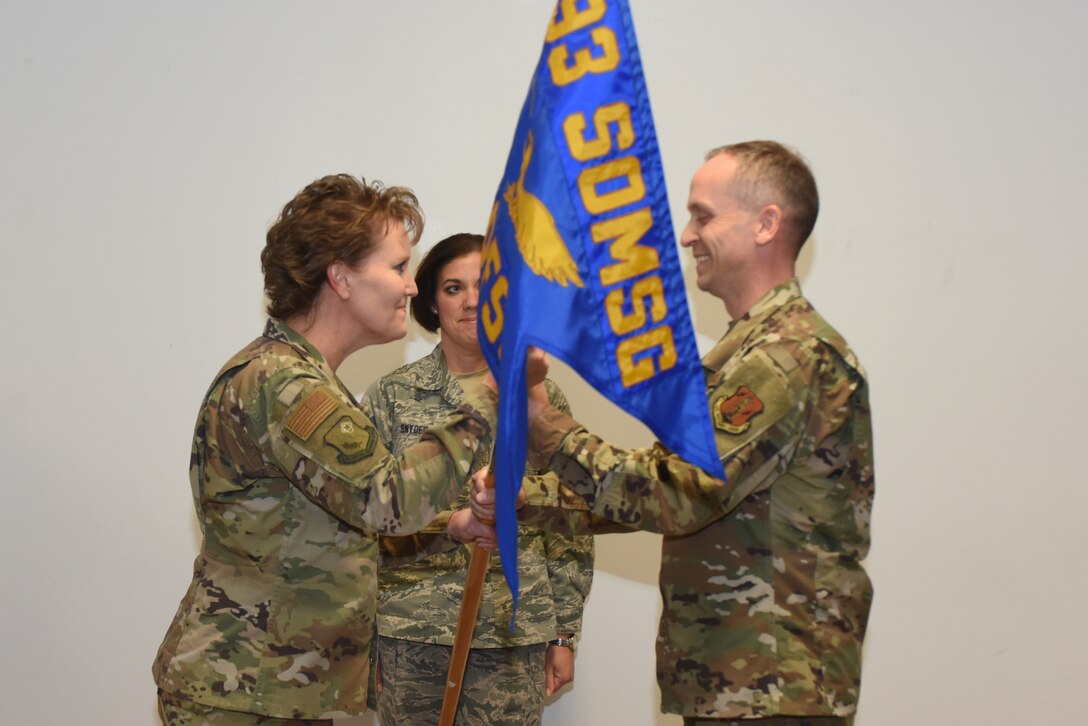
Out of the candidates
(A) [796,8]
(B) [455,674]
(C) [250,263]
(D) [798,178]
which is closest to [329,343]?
(B) [455,674]

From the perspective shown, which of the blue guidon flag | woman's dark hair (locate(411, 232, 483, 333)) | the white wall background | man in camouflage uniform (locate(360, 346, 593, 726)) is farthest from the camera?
the white wall background

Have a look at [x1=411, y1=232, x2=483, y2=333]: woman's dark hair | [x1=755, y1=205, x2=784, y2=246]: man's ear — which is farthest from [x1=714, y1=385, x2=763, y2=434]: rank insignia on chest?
[x1=411, y1=232, x2=483, y2=333]: woman's dark hair

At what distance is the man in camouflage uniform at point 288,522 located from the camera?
82.8 inches

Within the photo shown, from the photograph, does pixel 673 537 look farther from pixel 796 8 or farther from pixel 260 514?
pixel 796 8

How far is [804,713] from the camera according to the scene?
2113mm

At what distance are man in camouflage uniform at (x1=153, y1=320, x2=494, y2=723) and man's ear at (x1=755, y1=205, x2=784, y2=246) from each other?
2.00 feet

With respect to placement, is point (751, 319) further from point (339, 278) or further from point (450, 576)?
point (450, 576)

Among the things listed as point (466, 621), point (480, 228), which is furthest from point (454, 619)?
point (480, 228)

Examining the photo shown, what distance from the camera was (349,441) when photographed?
2.11m

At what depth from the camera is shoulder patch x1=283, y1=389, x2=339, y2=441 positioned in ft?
6.86

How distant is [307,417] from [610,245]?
0.61 m

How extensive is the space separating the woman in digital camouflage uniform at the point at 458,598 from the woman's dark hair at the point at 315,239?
634 mm

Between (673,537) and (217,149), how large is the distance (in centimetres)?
207

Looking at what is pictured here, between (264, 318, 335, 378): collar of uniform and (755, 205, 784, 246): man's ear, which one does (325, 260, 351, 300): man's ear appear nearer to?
(264, 318, 335, 378): collar of uniform
